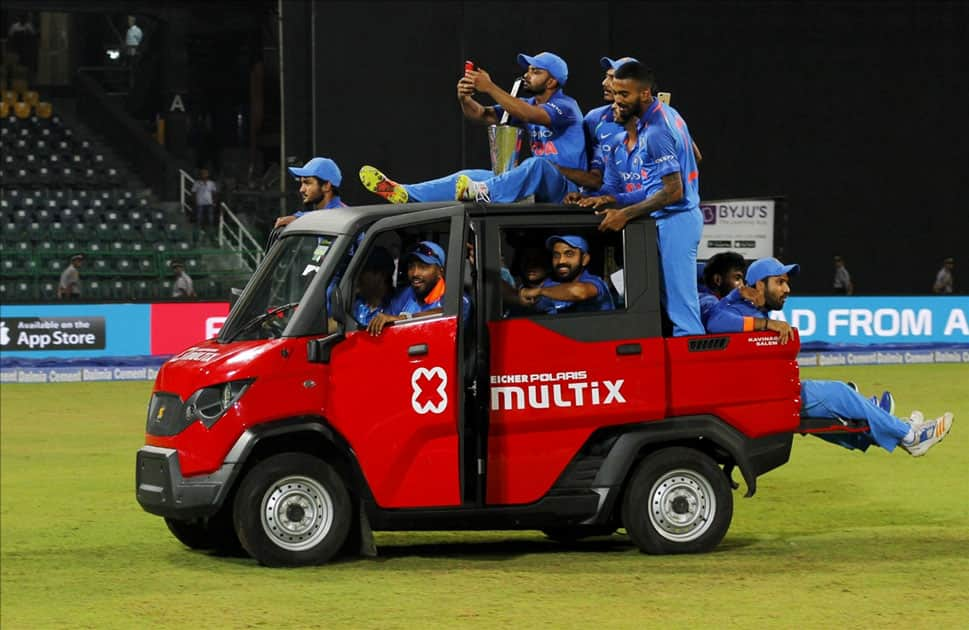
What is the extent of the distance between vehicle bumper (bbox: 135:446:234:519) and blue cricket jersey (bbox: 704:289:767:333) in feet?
8.84

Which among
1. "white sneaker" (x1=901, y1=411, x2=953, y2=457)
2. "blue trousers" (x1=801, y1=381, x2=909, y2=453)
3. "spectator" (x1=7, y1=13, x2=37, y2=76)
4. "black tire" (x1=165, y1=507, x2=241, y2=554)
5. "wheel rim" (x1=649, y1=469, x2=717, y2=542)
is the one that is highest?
"spectator" (x1=7, y1=13, x2=37, y2=76)

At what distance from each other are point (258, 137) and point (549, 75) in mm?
30119

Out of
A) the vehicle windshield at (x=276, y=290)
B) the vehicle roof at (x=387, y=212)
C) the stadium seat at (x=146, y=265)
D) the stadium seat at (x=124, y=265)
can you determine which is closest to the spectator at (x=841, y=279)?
the stadium seat at (x=146, y=265)

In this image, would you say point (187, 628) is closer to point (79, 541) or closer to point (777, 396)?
point (79, 541)

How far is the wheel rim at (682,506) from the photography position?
8.17m

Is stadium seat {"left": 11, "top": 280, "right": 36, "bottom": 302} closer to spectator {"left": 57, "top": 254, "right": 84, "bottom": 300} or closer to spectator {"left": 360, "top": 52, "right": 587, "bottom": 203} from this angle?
spectator {"left": 57, "top": 254, "right": 84, "bottom": 300}

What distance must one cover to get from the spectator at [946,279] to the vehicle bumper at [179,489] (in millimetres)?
19116

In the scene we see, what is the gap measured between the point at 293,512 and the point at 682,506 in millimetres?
2090

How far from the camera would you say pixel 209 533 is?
8977mm

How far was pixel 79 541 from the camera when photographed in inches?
372

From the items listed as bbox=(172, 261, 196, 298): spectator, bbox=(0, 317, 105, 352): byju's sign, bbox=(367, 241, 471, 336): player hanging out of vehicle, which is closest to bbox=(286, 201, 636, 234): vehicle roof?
bbox=(367, 241, 471, 336): player hanging out of vehicle

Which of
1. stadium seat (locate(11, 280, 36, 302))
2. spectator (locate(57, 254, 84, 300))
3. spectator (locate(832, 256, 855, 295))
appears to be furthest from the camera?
stadium seat (locate(11, 280, 36, 302))

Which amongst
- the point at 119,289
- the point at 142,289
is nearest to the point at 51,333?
the point at 119,289

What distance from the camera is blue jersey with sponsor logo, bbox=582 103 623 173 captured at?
27.8 ft
